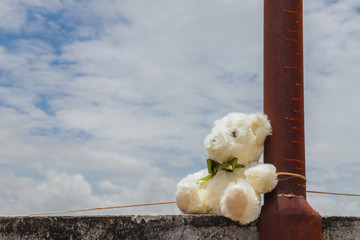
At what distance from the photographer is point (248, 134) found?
281 cm

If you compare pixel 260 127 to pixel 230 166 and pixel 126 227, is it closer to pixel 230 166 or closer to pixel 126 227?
pixel 230 166

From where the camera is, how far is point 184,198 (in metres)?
2.79

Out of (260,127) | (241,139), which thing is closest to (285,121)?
(260,127)

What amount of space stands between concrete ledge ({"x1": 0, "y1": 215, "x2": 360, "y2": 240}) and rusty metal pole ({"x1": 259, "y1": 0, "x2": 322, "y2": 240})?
0.20 meters

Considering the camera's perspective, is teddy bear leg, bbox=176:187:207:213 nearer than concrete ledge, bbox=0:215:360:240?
No

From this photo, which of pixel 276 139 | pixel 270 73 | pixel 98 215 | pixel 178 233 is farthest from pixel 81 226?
pixel 270 73

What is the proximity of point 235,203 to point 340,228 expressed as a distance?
0.71 metres

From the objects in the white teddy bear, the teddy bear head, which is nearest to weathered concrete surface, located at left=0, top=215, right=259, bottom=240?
the white teddy bear

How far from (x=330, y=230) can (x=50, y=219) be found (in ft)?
5.08

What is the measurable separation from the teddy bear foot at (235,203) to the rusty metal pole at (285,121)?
17 cm

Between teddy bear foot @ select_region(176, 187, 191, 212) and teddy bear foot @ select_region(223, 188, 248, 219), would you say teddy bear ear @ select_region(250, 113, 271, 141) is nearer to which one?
teddy bear foot @ select_region(223, 188, 248, 219)

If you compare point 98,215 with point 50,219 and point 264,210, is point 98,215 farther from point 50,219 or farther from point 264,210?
point 264,210

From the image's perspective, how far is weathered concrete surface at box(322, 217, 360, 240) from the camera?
285cm

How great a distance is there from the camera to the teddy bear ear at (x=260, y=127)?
281cm
